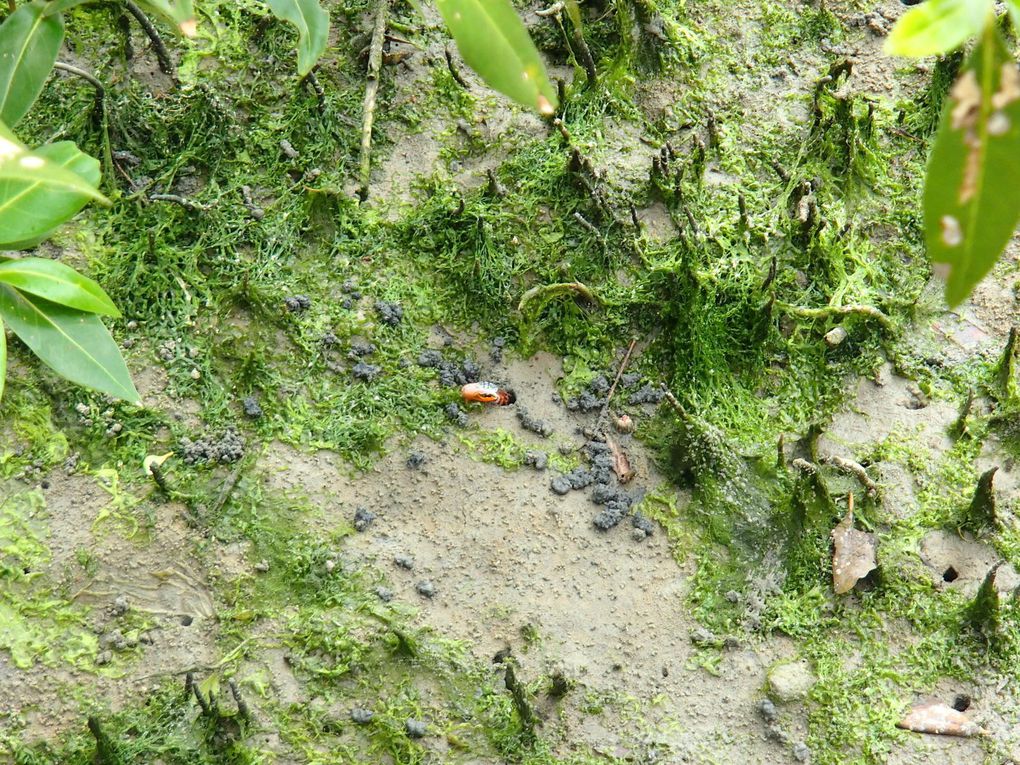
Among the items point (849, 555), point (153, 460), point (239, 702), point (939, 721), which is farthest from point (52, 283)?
point (939, 721)

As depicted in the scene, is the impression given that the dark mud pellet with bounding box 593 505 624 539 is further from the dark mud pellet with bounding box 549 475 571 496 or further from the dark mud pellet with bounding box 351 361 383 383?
the dark mud pellet with bounding box 351 361 383 383

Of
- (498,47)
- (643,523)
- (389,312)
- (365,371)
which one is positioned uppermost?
(498,47)

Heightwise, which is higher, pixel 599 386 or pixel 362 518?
pixel 599 386

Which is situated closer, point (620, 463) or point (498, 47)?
point (498, 47)

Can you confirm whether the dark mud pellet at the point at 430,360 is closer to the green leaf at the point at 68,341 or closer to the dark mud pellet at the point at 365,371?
the dark mud pellet at the point at 365,371

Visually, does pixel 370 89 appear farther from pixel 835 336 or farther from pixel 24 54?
pixel 835 336

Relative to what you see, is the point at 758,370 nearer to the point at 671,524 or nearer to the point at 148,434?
the point at 671,524

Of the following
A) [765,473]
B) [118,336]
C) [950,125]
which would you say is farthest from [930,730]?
[118,336]
